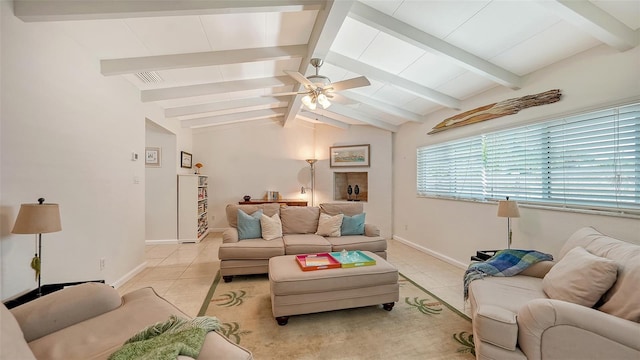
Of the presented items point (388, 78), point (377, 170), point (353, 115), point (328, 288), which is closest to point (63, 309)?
point (328, 288)

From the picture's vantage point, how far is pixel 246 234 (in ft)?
11.7

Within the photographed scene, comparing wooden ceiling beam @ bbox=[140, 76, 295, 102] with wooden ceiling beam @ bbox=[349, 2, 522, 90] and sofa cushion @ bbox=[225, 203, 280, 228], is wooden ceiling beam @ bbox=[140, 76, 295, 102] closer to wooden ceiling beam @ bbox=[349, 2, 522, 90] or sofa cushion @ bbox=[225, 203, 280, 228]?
sofa cushion @ bbox=[225, 203, 280, 228]

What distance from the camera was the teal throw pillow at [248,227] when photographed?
140 inches

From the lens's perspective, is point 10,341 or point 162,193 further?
point 162,193

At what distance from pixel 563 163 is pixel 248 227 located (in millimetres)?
3619

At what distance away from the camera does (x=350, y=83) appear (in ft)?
9.15

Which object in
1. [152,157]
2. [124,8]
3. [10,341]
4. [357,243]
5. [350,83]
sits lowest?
[357,243]

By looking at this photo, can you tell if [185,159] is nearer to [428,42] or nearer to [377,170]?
[377,170]

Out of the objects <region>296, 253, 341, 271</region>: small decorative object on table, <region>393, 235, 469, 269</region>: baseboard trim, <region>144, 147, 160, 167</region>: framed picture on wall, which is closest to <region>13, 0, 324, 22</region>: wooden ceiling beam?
<region>296, 253, 341, 271</region>: small decorative object on table

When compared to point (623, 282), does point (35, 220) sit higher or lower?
higher

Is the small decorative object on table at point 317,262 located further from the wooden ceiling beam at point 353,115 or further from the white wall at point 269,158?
the white wall at point 269,158

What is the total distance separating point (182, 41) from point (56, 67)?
1.02 metres

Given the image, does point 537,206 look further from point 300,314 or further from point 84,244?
Answer: point 84,244

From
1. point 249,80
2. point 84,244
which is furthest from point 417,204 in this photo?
point 84,244
